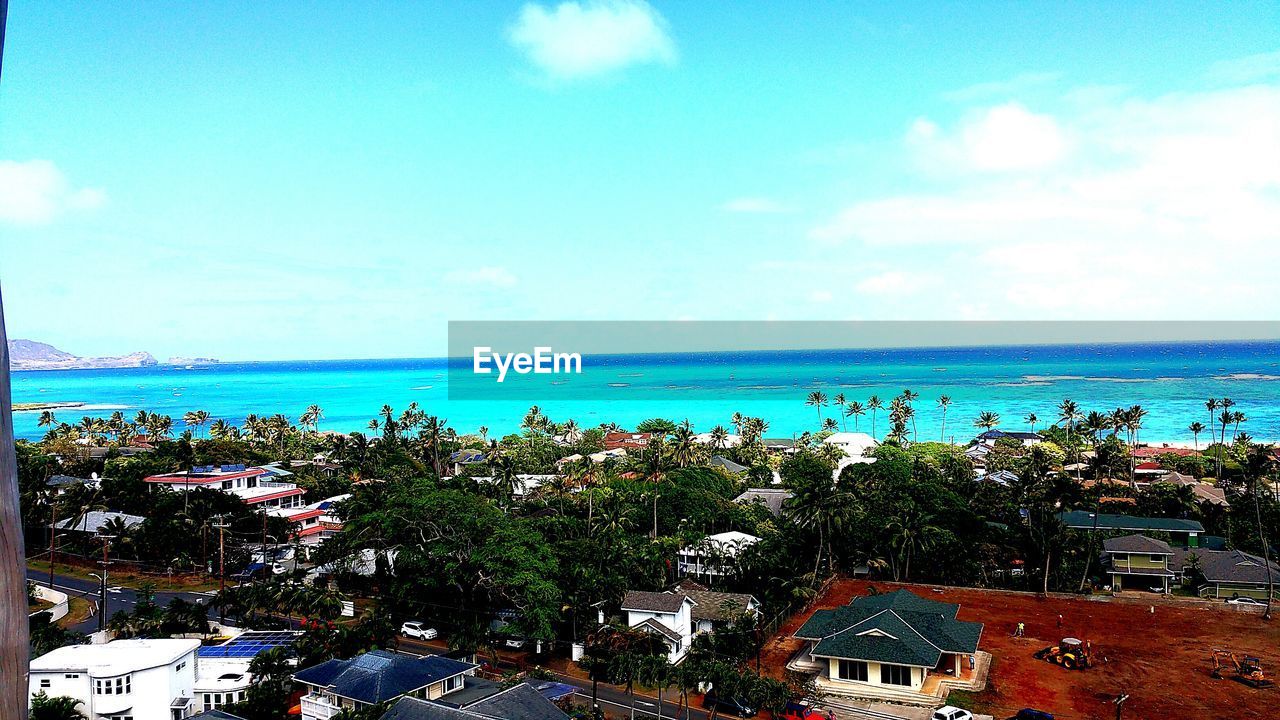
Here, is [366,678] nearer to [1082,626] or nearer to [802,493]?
[802,493]

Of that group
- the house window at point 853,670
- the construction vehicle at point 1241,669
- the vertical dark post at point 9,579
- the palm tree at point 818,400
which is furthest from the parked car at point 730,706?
the palm tree at point 818,400

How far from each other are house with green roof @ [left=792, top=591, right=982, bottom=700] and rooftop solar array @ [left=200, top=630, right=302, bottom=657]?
63.0ft

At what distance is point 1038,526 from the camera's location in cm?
3872

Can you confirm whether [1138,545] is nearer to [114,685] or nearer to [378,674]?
[378,674]

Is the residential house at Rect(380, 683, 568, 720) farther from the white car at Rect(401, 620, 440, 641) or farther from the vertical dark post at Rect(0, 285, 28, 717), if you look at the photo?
the vertical dark post at Rect(0, 285, 28, 717)

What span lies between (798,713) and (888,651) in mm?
4634

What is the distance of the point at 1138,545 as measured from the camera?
126 feet

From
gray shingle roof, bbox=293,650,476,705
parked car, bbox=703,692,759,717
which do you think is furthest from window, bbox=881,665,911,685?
gray shingle roof, bbox=293,650,476,705

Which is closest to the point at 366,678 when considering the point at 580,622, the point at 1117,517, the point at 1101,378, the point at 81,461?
the point at 580,622

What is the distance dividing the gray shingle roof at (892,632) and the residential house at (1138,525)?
581 inches

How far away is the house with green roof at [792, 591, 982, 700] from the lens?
2694cm

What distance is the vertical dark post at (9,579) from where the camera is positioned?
2.22m

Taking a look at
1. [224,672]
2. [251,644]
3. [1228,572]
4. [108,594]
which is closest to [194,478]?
[108,594]

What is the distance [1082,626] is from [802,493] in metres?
13.1
